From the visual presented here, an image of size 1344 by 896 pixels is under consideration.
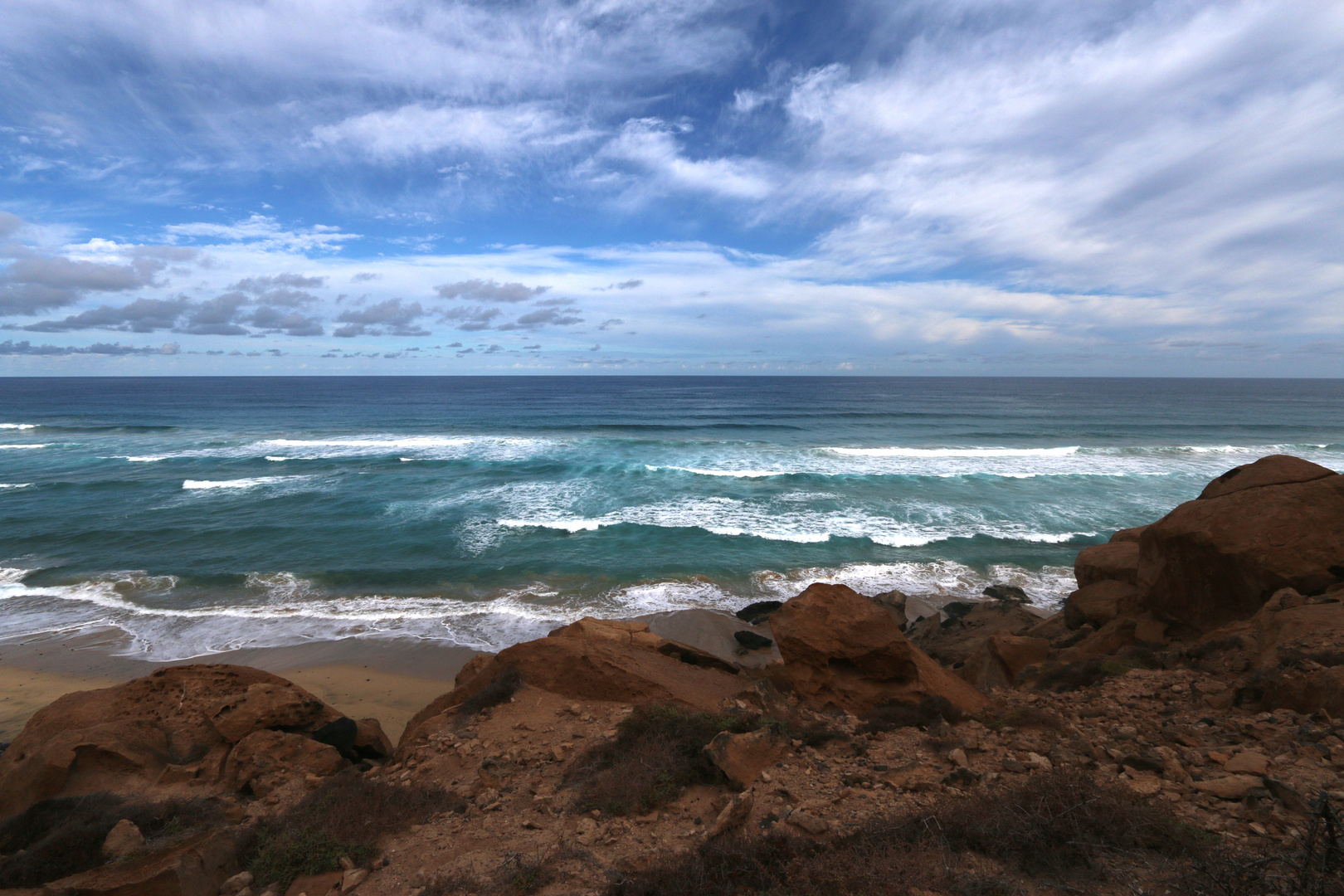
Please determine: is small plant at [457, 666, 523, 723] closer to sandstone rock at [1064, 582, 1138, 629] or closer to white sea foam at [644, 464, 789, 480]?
sandstone rock at [1064, 582, 1138, 629]

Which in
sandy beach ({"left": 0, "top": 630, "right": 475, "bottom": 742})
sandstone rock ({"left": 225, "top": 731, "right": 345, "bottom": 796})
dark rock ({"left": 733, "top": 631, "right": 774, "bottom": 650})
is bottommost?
sandy beach ({"left": 0, "top": 630, "right": 475, "bottom": 742})

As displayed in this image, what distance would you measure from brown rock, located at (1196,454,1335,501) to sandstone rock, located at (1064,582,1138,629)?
2038mm

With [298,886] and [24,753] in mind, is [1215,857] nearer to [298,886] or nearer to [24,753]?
[298,886]

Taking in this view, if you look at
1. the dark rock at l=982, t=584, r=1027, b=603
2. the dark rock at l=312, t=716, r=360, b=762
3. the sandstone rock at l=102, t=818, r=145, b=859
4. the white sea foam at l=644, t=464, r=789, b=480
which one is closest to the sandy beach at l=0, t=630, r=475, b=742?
the dark rock at l=312, t=716, r=360, b=762

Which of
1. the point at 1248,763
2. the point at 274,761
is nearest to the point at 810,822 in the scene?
the point at 1248,763

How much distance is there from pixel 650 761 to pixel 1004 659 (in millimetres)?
6965

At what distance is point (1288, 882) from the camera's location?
9.56ft

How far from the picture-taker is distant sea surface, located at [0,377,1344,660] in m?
14.6

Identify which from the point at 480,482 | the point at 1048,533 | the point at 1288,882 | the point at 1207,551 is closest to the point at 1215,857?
the point at 1288,882

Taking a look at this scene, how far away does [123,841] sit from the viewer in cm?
501

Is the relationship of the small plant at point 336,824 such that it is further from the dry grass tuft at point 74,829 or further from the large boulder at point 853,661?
the large boulder at point 853,661

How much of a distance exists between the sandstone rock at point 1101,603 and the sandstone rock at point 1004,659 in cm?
117

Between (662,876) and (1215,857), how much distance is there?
10.7 feet

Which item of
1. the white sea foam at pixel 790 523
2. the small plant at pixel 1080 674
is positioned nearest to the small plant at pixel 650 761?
the small plant at pixel 1080 674
